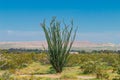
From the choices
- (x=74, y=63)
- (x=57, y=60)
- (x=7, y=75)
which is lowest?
(x=74, y=63)

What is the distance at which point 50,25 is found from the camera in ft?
103

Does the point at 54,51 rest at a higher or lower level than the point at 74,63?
higher

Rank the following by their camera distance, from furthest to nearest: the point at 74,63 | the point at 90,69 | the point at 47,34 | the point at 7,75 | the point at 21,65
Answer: the point at 74,63
the point at 21,65
the point at 47,34
the point at 90,69
the point at 7,75

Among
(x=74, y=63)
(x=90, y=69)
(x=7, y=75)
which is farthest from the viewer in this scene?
(x=74, y=63)

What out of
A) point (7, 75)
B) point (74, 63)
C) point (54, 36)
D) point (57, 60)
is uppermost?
point (7, 75)

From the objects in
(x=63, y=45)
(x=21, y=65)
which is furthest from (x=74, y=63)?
(x=63, y=45)

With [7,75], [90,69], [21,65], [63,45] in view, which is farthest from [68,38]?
[7,75]

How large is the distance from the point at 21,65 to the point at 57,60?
8.66 meters

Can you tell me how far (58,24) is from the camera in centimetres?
3150

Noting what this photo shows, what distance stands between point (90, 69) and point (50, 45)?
4425 mm

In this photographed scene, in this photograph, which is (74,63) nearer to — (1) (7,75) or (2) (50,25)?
(2) (50,25)

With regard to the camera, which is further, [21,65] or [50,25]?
[21,65]

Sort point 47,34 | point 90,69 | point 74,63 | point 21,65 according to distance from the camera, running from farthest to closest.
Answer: point 74,63 < point 21,65 < point 47,34 < point 90,69

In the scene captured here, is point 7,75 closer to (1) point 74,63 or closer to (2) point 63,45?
(2) point 63,45
